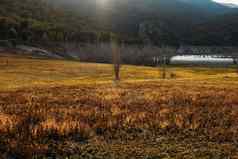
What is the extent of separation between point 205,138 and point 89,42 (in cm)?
18543

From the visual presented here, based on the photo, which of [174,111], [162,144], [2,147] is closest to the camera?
[2,147]

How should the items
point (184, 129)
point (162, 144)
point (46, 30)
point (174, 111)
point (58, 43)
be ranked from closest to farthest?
1. point (162, 144)
2. point (184, 129)
3. point (174, 111)
4. point (58, 43)
5. point (46, 30)

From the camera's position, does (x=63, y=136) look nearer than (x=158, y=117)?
Yes

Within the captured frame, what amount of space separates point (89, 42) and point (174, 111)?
179m

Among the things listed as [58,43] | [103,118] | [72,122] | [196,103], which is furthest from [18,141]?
[58,43]

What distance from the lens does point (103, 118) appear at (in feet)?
57.7

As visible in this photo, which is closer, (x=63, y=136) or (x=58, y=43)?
(x=63, y=136)

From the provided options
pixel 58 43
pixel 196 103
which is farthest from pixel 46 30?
pixel 196 103

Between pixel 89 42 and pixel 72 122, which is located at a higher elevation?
pixel 89 42

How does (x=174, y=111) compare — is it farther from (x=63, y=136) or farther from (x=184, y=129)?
(x=63, y=136)

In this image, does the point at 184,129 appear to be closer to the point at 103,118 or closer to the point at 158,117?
the point at 158,117

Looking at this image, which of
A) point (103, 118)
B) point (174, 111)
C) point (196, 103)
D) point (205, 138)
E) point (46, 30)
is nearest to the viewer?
point (205, 138)

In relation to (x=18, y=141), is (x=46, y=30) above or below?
above

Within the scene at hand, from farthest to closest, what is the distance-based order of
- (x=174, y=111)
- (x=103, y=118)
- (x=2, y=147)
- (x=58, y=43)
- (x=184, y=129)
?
(x=58, y=43)
(x=174, y=111)
(x=103, y=118)
(x=184, y=129)
(x=2, y=147)
